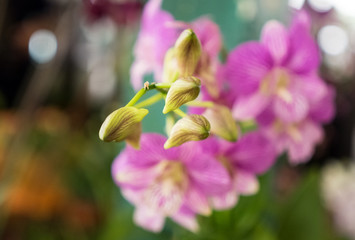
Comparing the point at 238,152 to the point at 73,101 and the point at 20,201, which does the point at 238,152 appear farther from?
the point at 73,101

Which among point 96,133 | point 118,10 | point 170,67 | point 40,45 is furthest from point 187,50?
point 40,45

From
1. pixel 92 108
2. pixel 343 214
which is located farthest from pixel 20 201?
pixel 343 214

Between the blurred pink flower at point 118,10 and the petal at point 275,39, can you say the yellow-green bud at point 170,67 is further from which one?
the blurred pink flower at point 118,10

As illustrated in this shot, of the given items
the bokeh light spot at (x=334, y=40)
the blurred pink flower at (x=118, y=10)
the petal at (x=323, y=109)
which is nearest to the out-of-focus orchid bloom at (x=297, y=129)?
the petal at (x=323, y=109)

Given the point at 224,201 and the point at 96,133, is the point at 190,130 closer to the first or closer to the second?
the point at 224,201

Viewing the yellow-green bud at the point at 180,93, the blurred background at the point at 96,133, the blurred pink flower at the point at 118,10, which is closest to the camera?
the yellow-green bud at the point at 180,93

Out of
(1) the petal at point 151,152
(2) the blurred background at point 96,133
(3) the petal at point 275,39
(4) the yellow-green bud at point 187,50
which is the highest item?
(4) the yellow-green bud at point 187,50
